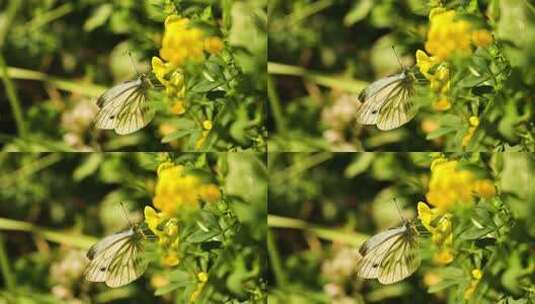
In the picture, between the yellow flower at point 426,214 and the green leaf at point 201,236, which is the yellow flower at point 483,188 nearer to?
the yellow flower at point 426,214

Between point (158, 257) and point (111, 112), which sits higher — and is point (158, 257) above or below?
below

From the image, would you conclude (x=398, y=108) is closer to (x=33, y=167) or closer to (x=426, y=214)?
(x=426, y=214)

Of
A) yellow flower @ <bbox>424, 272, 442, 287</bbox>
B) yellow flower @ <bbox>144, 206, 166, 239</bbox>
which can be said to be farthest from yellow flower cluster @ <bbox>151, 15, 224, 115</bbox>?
yellow flower @ <bbox>424, 272, 442, 287</bbox>

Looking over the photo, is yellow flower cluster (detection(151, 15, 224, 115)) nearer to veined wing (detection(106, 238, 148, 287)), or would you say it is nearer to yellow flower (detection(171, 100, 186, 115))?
yellow flower (detection(171, 100, 186, 115))

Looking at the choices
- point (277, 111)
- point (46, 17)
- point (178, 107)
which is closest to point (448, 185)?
point (277, 111)

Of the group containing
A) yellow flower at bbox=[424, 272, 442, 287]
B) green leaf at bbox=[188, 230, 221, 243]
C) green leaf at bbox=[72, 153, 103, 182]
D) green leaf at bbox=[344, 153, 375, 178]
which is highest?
green leaf at bbox=[72, 153, 103, 182]

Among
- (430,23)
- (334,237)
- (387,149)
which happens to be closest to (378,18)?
(430,23)

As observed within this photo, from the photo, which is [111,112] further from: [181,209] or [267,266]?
[267,266]
